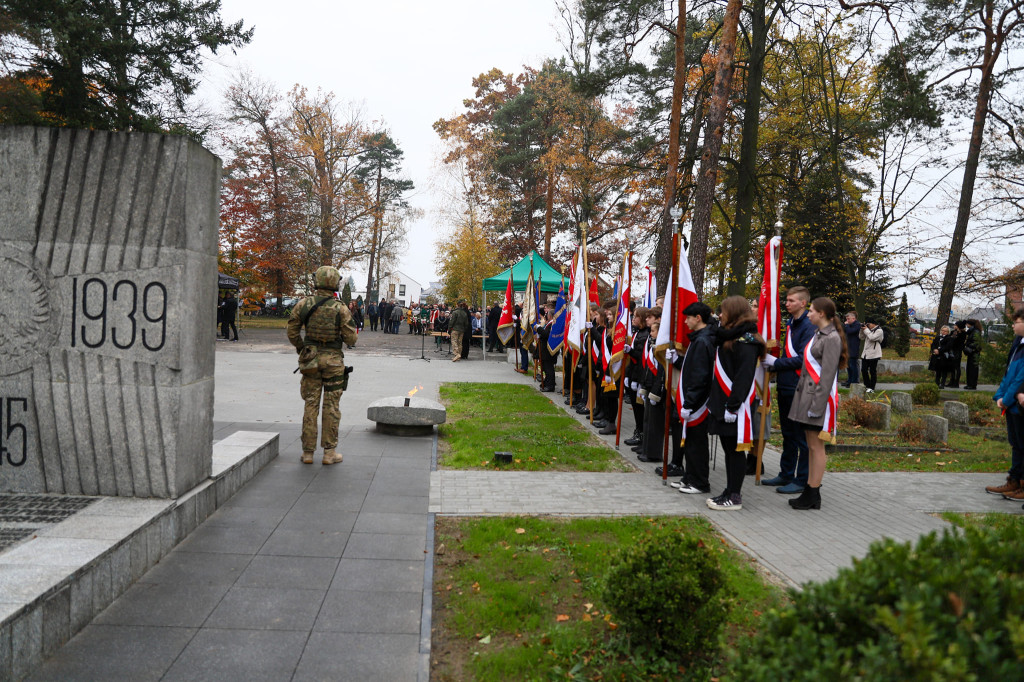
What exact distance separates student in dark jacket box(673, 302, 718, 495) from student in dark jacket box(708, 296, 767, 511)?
131 millimetres

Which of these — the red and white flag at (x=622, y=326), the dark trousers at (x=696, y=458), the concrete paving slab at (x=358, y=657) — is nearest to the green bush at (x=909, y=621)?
the concrete paving slab at (x=358, y=657)

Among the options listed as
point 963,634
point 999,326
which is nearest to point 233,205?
point 999,326

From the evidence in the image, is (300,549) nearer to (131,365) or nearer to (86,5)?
(131,365)

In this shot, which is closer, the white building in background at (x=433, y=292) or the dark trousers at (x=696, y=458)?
the dark trousers at (x=696, y=458)

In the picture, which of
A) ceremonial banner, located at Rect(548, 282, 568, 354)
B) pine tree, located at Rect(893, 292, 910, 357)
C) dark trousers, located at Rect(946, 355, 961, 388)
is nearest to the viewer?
ceremonial banner, located at Rect(548, 282, 568, 354)

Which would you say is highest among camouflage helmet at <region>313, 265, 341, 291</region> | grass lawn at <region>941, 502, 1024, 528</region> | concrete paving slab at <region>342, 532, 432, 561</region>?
camouflage helmet at <region>313, 265, 341, 291</region>

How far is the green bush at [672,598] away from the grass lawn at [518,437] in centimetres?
458

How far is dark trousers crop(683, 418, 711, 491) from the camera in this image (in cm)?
730

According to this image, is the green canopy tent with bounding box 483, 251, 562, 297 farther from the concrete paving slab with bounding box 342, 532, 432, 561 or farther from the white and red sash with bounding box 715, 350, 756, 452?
the concrete paving slab with bounding box 342, 532, 432, 561

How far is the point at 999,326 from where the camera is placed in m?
20.7

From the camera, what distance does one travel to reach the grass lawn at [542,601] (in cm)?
364

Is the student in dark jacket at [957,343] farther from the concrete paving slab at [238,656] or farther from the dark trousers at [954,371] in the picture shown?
the concrete paving slab at [238,656]

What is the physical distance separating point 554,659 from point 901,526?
4326 millimetres

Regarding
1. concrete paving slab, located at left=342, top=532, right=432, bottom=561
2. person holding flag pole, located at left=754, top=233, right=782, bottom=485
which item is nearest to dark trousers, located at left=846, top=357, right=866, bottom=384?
person holding flag pole, located at left=754, top=233, right=782, bottom=485
